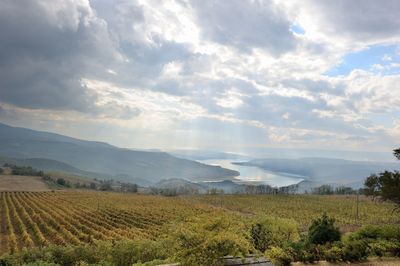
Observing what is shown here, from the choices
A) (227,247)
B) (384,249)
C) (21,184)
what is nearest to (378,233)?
(384,249)

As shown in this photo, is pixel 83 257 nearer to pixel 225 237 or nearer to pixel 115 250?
pixel 115 250

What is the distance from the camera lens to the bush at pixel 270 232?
21750mm

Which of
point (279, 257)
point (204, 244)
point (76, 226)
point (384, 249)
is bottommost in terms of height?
point (76, 226)

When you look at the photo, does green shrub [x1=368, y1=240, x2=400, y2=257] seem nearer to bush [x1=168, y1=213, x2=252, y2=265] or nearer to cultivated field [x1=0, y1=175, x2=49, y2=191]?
bush [x1=168, y1=213, x2=252, y2=265]

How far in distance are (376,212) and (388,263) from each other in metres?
58.9

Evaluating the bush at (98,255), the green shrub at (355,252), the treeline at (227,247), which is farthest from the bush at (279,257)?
the bush at (98,255)

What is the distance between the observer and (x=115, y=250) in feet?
68.9

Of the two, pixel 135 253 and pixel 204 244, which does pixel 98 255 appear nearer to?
pixel 135 253

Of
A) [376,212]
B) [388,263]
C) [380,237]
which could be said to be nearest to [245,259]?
[388,263]

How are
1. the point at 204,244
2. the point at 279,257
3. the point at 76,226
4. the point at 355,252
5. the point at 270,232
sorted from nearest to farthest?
the point at 204,244 → the point at 279,257 → the point at 355,252 → the point at 270,232 → the point at 76,226

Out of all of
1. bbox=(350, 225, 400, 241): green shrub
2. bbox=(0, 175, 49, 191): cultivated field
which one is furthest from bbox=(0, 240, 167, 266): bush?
bbox=(0, 175, 49, 191): cultivated field

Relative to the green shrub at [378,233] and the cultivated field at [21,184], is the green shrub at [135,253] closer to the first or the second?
the green shrub at [378,233]

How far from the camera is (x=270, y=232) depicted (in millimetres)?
22016

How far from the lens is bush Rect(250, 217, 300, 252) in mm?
21750
